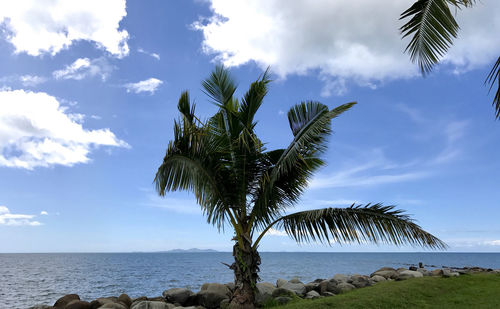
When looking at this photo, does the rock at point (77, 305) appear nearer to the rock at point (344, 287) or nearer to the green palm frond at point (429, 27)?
the rock at point (344, 287)

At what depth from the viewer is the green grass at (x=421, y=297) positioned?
906 centimetres

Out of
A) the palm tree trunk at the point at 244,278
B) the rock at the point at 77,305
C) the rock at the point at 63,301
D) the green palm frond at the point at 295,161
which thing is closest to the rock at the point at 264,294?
the palm tree trunk at the point at 244,278

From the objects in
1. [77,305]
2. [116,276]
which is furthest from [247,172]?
[116,276]

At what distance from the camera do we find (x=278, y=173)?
28.4 ft

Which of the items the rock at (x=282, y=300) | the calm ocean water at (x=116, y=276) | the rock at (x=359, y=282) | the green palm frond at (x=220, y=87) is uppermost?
the green palm frond at (x=220, y=87)

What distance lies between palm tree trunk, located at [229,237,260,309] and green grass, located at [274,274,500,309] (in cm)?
111

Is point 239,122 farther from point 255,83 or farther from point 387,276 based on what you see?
point 387,276

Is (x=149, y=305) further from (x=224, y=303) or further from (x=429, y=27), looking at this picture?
(x=429, y=27)

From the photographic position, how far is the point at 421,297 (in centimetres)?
1061

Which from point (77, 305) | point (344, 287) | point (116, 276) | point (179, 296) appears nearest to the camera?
point (77, 305)

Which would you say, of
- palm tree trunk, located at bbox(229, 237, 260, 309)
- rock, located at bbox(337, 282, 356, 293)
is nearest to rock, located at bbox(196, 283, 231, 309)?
palm tree trunk, located at bbox(229, 237, 260, 309)

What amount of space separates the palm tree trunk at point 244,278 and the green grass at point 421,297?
3.66 feet

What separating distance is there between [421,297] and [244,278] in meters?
5.76

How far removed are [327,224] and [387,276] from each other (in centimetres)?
1133
